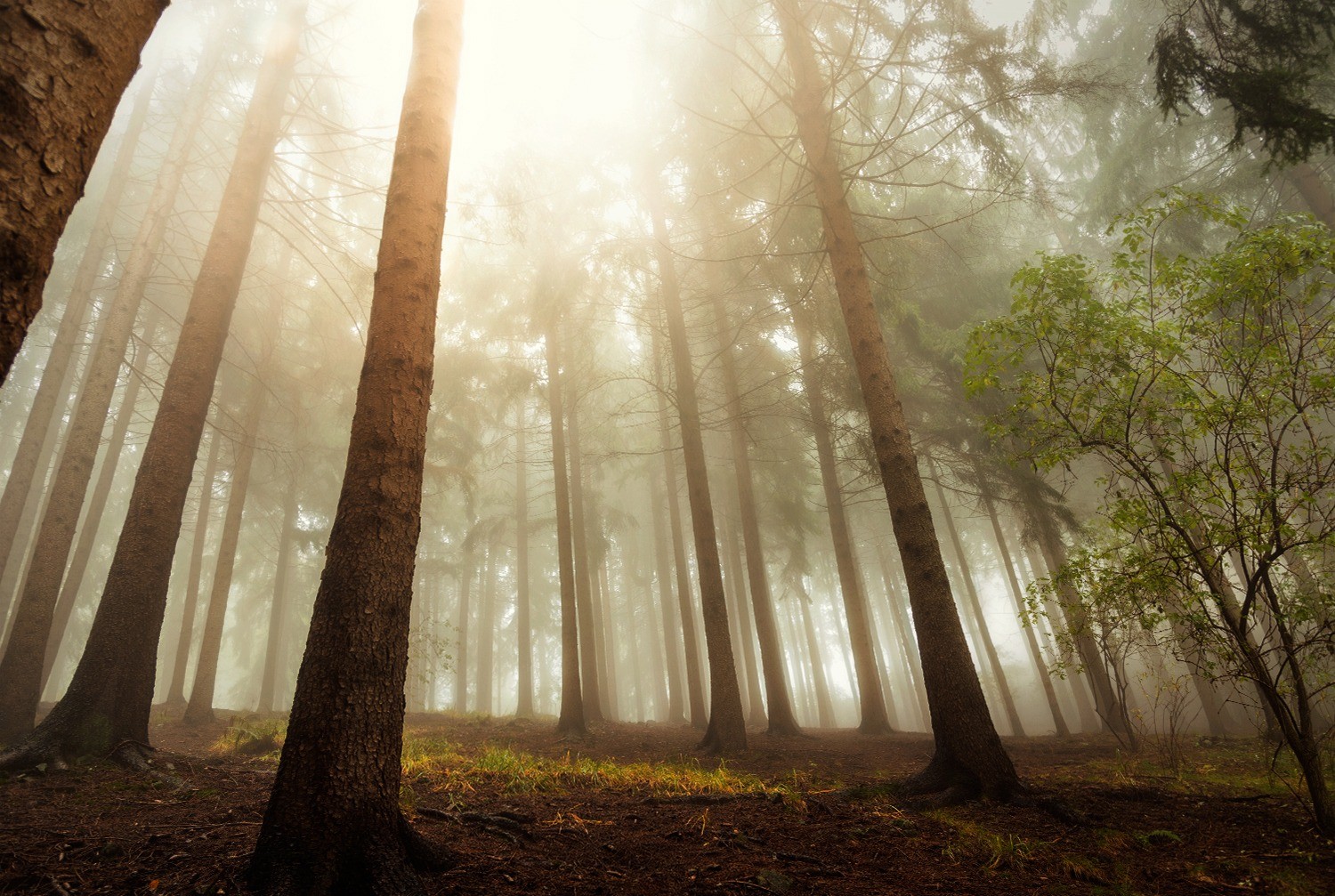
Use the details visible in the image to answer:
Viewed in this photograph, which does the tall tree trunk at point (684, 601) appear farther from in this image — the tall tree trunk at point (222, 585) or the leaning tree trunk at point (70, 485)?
the leaning tree trunk at point (70, 485)

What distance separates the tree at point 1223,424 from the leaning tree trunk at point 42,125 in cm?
517

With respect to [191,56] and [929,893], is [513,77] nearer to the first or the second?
[191,56]

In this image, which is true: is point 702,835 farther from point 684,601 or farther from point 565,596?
point 684,601

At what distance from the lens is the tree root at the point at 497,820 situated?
357cm

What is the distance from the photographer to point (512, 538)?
25.8m

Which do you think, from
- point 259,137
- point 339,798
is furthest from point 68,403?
point 339,798

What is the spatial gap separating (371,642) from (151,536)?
4940mm

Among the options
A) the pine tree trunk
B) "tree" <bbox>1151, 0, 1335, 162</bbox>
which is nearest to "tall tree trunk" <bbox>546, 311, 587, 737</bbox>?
the pine tree trunk

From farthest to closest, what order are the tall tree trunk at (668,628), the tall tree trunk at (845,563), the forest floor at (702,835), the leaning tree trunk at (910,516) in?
1. the tall tree trunk at (668,628)
2. the tall tree trunk at (845,563)
3. the leaning tree trunk at (910,516)
4. the forest floor at (702,835)

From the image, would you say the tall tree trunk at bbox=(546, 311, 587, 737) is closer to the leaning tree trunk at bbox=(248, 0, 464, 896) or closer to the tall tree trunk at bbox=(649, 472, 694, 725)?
the leaning tree trunk at bbox=(248, 0, 464, 896)

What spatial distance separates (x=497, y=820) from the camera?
3.76 metres

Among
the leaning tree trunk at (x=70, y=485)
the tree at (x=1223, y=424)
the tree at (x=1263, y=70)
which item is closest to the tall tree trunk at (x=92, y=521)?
the leaning tree trunk at (x=70, y=485)

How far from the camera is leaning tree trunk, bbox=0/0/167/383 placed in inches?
46.4

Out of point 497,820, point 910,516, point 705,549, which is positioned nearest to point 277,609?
point 705,549
